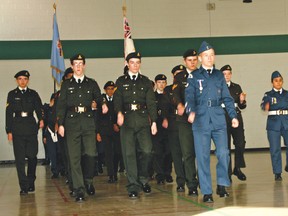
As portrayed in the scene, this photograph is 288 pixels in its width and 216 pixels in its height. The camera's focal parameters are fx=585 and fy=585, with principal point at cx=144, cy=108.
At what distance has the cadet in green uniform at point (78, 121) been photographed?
8781mm

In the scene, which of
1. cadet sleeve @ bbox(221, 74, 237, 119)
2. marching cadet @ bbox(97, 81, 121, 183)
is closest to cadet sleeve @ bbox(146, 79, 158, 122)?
cadet sleeve @ bbox(221, 74, 237, 119)

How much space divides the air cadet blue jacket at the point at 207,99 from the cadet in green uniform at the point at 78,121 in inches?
66.8

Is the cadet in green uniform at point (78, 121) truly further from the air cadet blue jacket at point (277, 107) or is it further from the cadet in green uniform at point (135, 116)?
the air cadet blue jacket at point (277, 107)

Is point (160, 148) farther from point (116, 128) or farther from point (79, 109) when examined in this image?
point (79, 109)

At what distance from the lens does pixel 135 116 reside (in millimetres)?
9000

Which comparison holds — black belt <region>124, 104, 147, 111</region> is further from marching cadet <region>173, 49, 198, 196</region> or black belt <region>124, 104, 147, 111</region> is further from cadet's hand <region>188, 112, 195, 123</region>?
cadet's hand <region>188, 112, 195, 123</region>

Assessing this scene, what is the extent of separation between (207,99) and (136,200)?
1.89 m

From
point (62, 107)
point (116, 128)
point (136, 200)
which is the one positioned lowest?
point (136, 200)

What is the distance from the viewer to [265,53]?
19.2 metres

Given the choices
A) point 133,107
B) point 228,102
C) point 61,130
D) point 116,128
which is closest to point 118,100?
point 133,107

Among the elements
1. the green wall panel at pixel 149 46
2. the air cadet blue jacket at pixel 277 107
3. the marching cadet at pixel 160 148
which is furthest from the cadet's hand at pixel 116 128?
the green wall panel at pixel 149 46

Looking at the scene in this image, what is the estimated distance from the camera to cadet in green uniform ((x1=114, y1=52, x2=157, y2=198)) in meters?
8.98

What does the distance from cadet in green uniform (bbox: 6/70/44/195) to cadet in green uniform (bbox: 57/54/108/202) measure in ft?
4.78

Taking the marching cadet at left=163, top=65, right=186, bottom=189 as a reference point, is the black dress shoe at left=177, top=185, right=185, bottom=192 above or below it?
below
